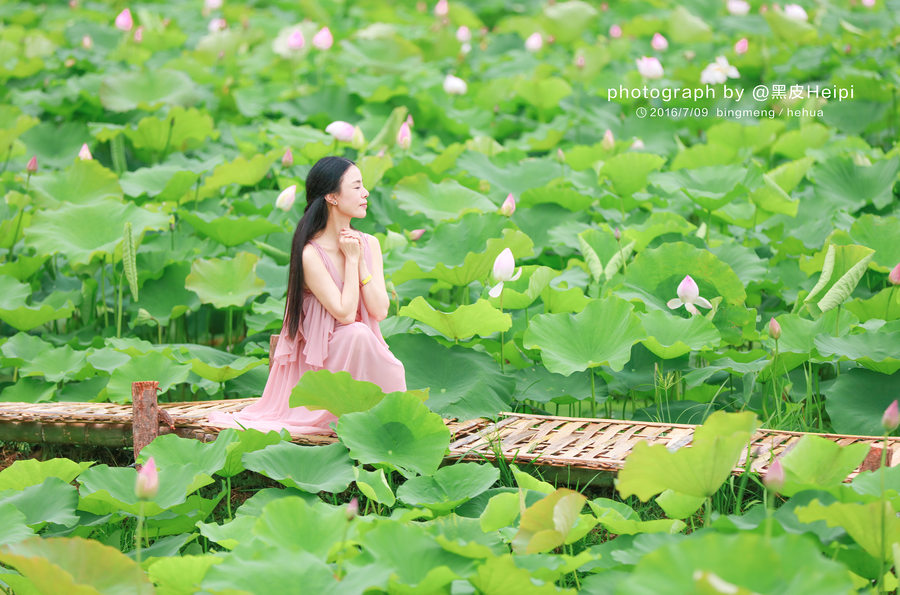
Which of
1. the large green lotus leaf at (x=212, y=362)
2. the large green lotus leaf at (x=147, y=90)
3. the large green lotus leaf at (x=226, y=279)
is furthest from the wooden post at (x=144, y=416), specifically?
the large green lotus leaf at (x=147, y=90)

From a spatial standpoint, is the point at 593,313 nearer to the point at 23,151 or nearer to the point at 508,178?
the point at 508,178

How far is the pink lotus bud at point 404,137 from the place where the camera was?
12.1 ft

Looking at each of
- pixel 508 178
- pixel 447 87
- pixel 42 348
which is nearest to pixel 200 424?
pixel 42 348

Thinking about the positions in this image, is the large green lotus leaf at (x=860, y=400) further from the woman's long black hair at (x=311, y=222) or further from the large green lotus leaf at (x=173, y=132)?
the large green lotus leaf at (x=173, y=132)

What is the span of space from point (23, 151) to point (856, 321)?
3.84 metres

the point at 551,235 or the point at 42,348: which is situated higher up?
the point at 551,235

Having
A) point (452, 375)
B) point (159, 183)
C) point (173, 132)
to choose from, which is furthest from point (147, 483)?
point (173, 132)

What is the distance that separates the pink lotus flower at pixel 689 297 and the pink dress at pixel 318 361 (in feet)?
2.94

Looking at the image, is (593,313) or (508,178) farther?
(508,178)

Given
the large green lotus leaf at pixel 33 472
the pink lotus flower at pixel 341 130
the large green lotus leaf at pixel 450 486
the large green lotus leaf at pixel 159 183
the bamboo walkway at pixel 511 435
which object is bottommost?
the bamboo walkway at pixel 511 435

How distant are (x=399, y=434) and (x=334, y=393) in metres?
0.20

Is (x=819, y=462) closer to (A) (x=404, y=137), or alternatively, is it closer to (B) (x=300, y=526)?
(B) (x=300, y=526)

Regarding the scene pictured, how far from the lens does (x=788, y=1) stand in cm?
698

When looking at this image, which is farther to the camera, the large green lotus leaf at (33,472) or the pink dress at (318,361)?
the pink dress at (318,361)
